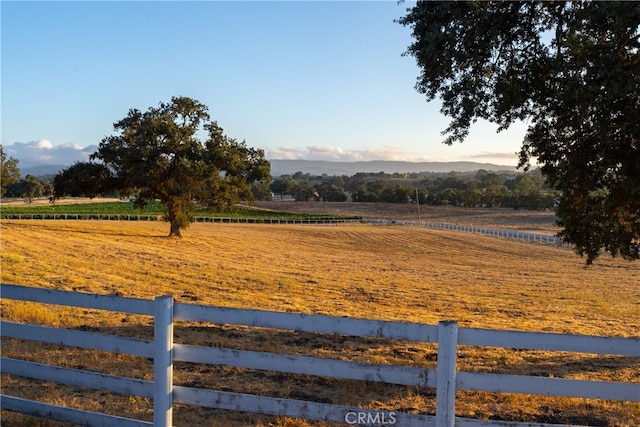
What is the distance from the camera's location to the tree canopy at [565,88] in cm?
820

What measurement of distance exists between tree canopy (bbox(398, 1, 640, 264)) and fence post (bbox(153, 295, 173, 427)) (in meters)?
7.14

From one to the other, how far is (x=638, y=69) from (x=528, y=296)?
1403cm

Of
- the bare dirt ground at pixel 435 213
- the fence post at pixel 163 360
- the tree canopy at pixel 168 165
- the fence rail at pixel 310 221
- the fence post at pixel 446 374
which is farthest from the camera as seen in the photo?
the bare dirt ground at pixel 435 213

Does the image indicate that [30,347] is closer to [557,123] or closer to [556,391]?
[556,391]

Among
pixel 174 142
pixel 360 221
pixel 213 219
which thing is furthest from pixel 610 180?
pixel 360 221

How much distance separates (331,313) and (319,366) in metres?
8.51

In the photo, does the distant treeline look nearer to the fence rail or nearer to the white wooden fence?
the fence rail

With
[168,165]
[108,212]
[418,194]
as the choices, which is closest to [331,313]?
[168,165]

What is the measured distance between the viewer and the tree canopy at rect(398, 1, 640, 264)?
A: 8.20 metres

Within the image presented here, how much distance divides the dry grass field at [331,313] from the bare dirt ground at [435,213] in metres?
70.2

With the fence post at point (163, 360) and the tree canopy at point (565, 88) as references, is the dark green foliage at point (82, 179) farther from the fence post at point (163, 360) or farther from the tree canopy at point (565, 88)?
the fence post at point (163, 360)

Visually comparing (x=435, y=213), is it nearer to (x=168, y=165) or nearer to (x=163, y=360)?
(x=168, y=165)

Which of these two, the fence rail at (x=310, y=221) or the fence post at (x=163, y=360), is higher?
the fence post at (x=163, y=360)

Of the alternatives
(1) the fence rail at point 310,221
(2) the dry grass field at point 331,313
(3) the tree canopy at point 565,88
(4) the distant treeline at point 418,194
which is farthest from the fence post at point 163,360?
(4) the distant treeline at point 418,194
